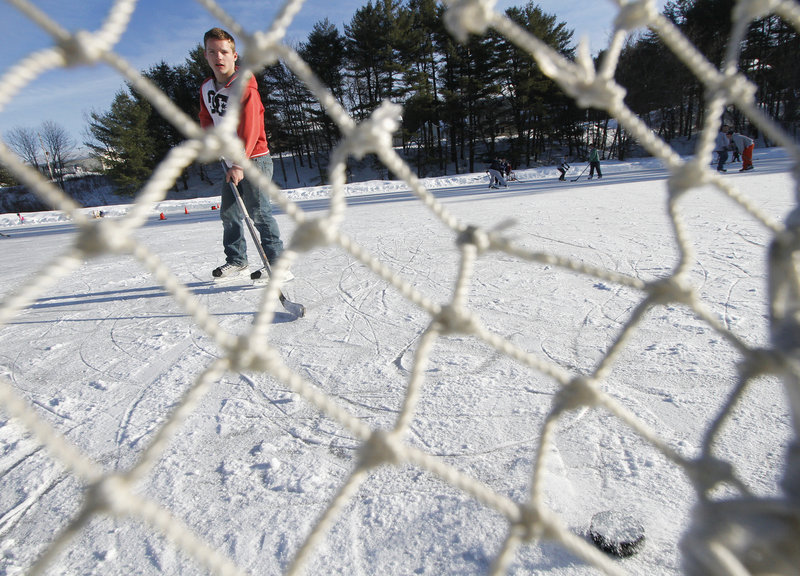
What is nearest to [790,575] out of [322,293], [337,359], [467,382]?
[467,382]

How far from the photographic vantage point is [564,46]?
87.2ft

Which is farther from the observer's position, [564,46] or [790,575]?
[564,46]

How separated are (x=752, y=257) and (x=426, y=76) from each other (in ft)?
78.7

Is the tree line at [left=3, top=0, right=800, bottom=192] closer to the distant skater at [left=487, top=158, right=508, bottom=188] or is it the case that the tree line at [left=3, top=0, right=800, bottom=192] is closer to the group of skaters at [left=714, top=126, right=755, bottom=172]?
the distant skater at [left=487, top=158, right=508, bottom=188]

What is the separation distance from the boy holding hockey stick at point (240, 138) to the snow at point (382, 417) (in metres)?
0.38

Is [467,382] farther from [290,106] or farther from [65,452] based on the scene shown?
[290,106]

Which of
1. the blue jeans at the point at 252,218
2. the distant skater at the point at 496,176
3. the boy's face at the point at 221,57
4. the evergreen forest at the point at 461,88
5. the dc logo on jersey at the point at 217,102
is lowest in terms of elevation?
the distant skater at the point at 496,176

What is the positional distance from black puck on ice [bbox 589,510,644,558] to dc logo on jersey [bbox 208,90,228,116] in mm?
2971

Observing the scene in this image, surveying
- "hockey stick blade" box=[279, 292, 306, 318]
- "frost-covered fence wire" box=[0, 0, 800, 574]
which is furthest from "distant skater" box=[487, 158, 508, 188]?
"frost-covered fence wire" box=[0, 0, 800, 574]

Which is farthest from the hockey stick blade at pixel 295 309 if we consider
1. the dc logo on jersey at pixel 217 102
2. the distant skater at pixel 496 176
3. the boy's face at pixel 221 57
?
the distant skater at pixel 496 176

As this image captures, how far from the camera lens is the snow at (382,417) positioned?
111cm

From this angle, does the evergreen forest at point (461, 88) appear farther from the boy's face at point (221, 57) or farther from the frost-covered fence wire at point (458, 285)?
the frost-covered fence wire at point (458, 285)

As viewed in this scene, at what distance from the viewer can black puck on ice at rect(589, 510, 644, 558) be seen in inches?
40.1

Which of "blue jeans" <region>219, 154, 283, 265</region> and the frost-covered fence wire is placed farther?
"blue jeans" <region>219, 154, 283, 265</region>
